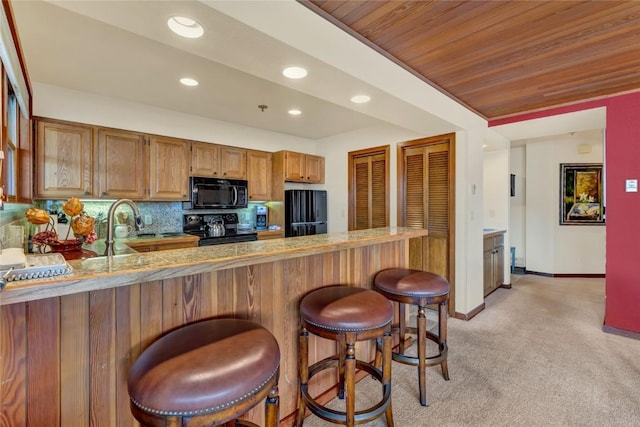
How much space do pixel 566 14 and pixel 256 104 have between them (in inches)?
106

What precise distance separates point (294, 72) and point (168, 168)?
2.40 m

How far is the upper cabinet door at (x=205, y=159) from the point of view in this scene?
368cm

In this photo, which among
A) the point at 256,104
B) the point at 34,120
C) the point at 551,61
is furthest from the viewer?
the point at 256,104

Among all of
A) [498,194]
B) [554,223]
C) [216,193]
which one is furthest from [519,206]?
[216,193]

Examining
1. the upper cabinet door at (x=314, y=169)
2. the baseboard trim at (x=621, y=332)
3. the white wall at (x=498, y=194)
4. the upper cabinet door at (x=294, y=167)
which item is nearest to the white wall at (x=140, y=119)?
the upper cabinet door at (x=294, y=167)

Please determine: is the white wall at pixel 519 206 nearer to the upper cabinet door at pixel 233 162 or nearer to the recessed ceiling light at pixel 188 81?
the upper cabinet door at pixel 233 162

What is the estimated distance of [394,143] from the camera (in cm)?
388

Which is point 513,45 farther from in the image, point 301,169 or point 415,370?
point 301,169

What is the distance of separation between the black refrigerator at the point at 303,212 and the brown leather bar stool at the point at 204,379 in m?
3.33

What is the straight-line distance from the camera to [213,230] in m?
3.78

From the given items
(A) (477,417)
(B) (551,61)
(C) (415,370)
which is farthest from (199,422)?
(B) (551,61)

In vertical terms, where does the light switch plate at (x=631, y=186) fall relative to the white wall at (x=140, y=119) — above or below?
below

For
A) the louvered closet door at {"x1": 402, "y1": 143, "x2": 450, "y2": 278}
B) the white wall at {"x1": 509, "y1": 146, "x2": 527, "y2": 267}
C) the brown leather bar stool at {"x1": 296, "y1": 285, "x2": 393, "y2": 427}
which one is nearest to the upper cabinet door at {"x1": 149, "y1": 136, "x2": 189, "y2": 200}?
the brown leather bar stool at {"x1": 296, "y1": 285, "x2": 393, "y2": 427}

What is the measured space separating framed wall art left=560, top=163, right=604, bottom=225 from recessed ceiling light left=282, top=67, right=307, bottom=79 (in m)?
5.33
